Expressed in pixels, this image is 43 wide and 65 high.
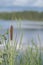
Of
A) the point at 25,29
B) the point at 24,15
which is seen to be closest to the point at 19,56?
the point at 25,29

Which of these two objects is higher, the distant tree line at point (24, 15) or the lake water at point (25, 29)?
the distant tree line at point (24, 15)

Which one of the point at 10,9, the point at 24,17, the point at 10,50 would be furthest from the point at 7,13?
the point at 10,50

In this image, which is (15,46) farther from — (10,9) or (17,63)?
(10,9)

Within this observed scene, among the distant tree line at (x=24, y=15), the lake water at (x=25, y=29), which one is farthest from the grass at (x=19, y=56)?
the distant tree line at (x=24, y=15)

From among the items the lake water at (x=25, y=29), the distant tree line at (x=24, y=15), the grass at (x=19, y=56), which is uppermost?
the distant tree line at (x=24, y=15)

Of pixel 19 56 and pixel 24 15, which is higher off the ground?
pixel 24 15

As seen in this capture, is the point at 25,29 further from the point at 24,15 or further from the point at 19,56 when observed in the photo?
the point at 19,56

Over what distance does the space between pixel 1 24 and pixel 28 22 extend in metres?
0.32

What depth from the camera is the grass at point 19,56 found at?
1435 millimetres

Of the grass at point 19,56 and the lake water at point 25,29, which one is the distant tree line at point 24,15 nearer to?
the lake water at point 25,29

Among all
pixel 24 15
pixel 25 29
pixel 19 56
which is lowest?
pixel 19 56

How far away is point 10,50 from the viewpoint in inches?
56.8

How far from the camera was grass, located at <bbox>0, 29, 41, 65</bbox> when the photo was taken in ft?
4.71

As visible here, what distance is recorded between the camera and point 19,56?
1.43m
